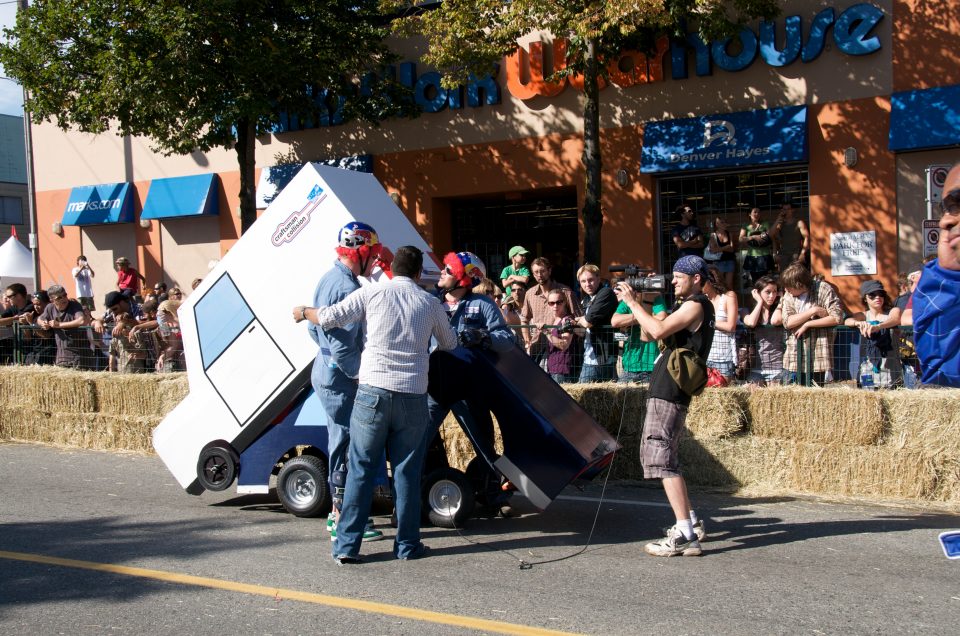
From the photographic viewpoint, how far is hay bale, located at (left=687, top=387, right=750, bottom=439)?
8.67 m

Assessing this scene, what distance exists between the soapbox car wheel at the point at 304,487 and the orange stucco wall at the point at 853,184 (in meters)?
11.0

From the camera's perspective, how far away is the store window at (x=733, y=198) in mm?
16422


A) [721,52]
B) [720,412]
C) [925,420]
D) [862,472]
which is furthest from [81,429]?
[721,52]

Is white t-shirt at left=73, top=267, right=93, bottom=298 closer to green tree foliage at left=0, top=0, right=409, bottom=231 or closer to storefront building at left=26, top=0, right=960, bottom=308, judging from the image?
storefront building at left=26, top=0, right=960, bottom=308

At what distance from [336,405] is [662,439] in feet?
7.39

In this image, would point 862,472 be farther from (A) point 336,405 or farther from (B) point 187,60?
(B) point 187,60

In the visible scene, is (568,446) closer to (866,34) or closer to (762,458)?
(762,458)

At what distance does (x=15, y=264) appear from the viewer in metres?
24.9

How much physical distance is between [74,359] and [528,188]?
9344mm

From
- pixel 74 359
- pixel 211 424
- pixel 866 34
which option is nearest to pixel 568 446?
pixel 211 424

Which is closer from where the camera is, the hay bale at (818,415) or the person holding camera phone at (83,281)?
the hay bale at (818,415)

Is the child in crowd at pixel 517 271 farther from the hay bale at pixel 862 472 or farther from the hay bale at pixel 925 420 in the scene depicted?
the hay bale at pixel 925 420

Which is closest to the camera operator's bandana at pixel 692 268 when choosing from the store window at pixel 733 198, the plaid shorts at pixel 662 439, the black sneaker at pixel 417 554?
the plaid shorts at pixel 662 439

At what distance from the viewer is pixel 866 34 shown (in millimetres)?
15266
